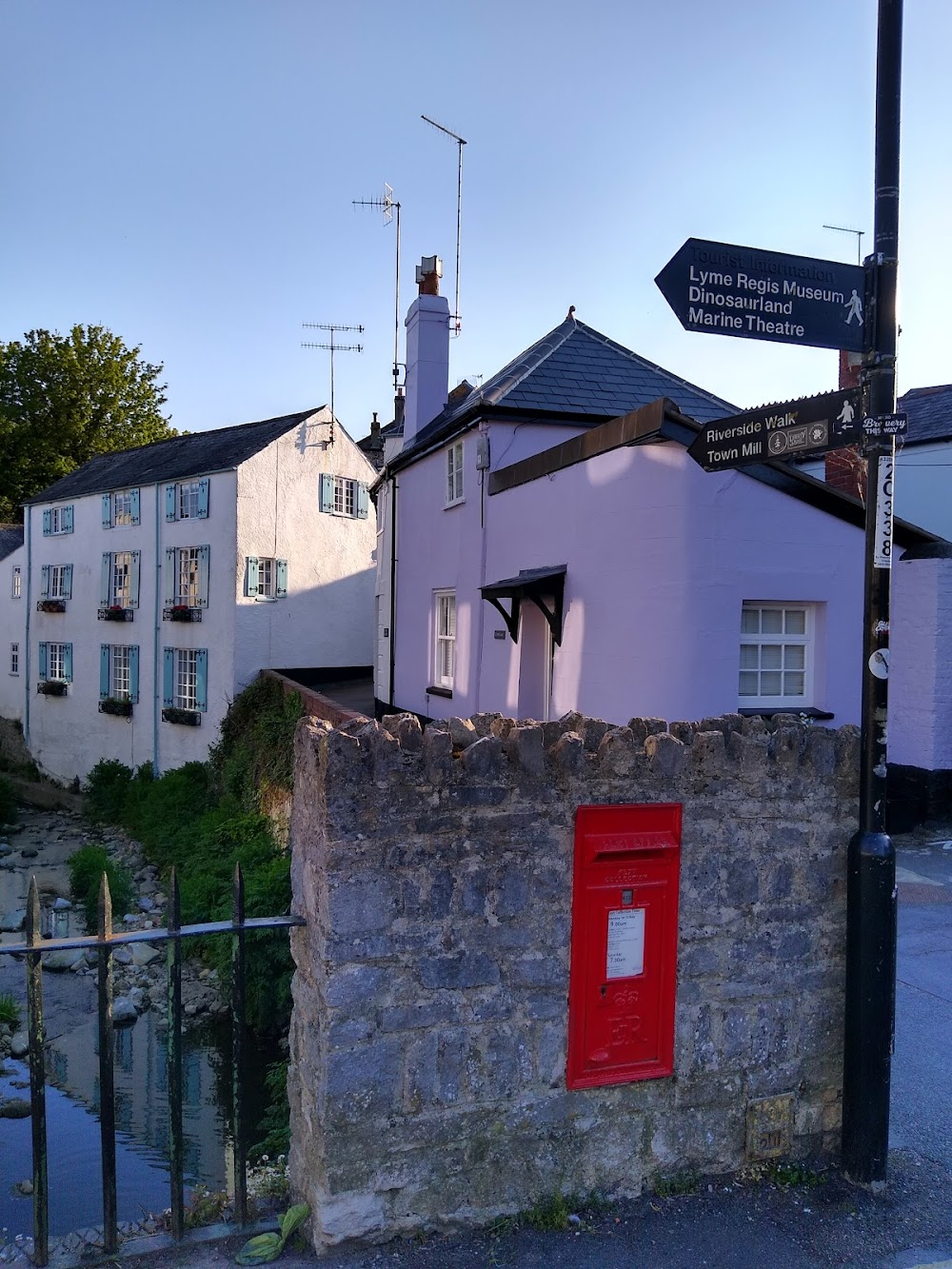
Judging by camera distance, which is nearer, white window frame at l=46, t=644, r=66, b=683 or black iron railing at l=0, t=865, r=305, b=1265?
black iron railing at l=0, t=865, r=305, b=1265

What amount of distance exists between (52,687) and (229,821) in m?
13.0

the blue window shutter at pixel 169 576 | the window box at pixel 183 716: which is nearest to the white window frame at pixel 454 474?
the window box at pixel 183 716

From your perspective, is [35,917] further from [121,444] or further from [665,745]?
[121,444]

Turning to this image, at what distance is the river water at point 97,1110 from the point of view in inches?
316

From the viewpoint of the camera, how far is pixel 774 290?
13.8ft

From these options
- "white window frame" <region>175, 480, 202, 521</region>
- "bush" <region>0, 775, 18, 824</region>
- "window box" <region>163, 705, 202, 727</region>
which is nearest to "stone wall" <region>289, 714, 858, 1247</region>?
"window box" <region>163, 705, 202, 727</region>

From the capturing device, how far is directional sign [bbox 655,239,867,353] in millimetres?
4148

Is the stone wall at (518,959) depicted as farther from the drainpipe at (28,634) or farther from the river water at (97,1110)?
the drainpipe at (28,634)

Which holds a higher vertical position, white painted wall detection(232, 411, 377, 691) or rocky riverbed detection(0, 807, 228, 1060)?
white painted wall detection(232, 411, 377, 691)

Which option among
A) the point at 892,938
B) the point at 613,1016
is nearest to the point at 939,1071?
the point at 892,938

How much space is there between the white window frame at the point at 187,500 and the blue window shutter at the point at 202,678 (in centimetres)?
362

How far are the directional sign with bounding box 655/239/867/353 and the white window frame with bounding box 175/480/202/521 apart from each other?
2314 cm

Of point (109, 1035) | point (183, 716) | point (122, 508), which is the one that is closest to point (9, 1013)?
point (109, 1035)

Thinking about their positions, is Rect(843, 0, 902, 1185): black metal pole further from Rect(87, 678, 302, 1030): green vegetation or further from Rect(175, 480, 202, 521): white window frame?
Rect(175, 480, 202, 521): white window frame
